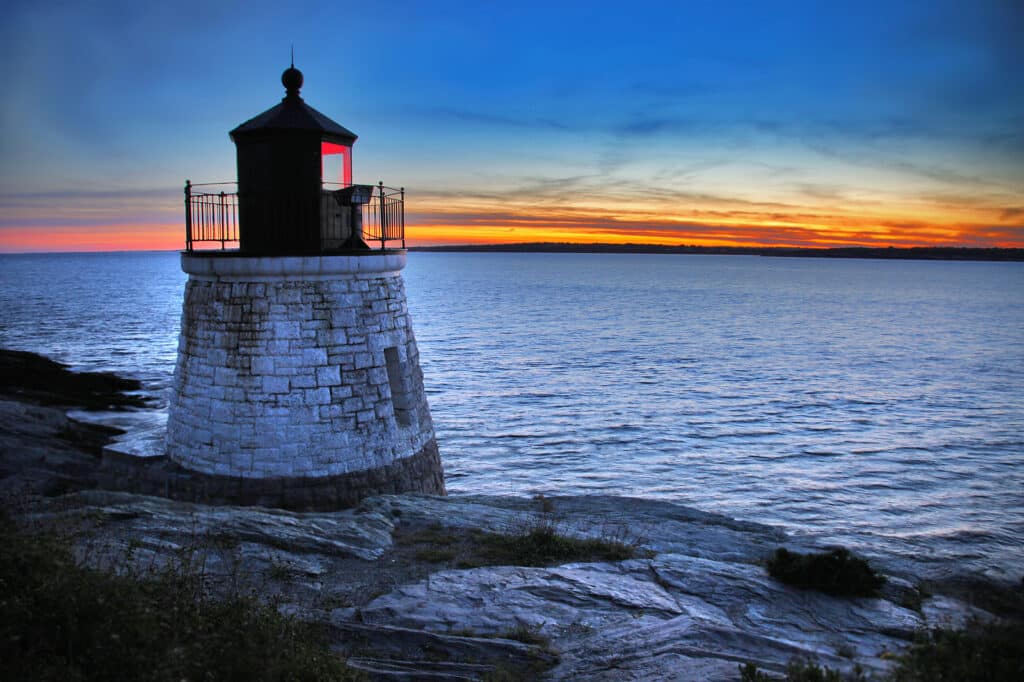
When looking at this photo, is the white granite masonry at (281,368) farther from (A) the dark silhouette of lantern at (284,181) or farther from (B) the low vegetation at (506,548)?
(B) the low vegetation at (506,548)

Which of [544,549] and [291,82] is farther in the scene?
[291,82]

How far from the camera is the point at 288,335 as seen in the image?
32.2ft

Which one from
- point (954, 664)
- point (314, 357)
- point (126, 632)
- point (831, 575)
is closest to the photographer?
point (126, 632)

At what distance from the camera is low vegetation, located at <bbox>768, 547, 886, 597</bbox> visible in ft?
25.5

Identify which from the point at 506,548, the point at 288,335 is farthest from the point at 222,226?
the point at 506,548

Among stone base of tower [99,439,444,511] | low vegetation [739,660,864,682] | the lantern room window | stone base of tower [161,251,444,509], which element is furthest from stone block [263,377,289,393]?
low vegetation [739,660,864,682]

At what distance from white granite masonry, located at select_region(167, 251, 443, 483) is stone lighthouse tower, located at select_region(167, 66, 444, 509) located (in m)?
0.02

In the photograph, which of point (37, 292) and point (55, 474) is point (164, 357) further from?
point (37, 292)

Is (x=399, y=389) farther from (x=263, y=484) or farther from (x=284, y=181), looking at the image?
(x=284, y=181)

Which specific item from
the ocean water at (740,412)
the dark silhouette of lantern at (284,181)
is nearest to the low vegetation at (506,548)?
the dark silhouette of lantern at (284,181)

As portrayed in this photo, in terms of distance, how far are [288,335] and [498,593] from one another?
4968mm

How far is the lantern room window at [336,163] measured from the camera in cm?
1065

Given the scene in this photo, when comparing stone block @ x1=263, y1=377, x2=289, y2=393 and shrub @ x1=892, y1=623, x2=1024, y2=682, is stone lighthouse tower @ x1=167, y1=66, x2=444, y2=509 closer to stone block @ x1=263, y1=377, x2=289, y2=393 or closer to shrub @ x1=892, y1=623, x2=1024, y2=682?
stone block @ x1=263, y1=377, x2=289, y2=393

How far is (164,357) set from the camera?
34.2 metres
